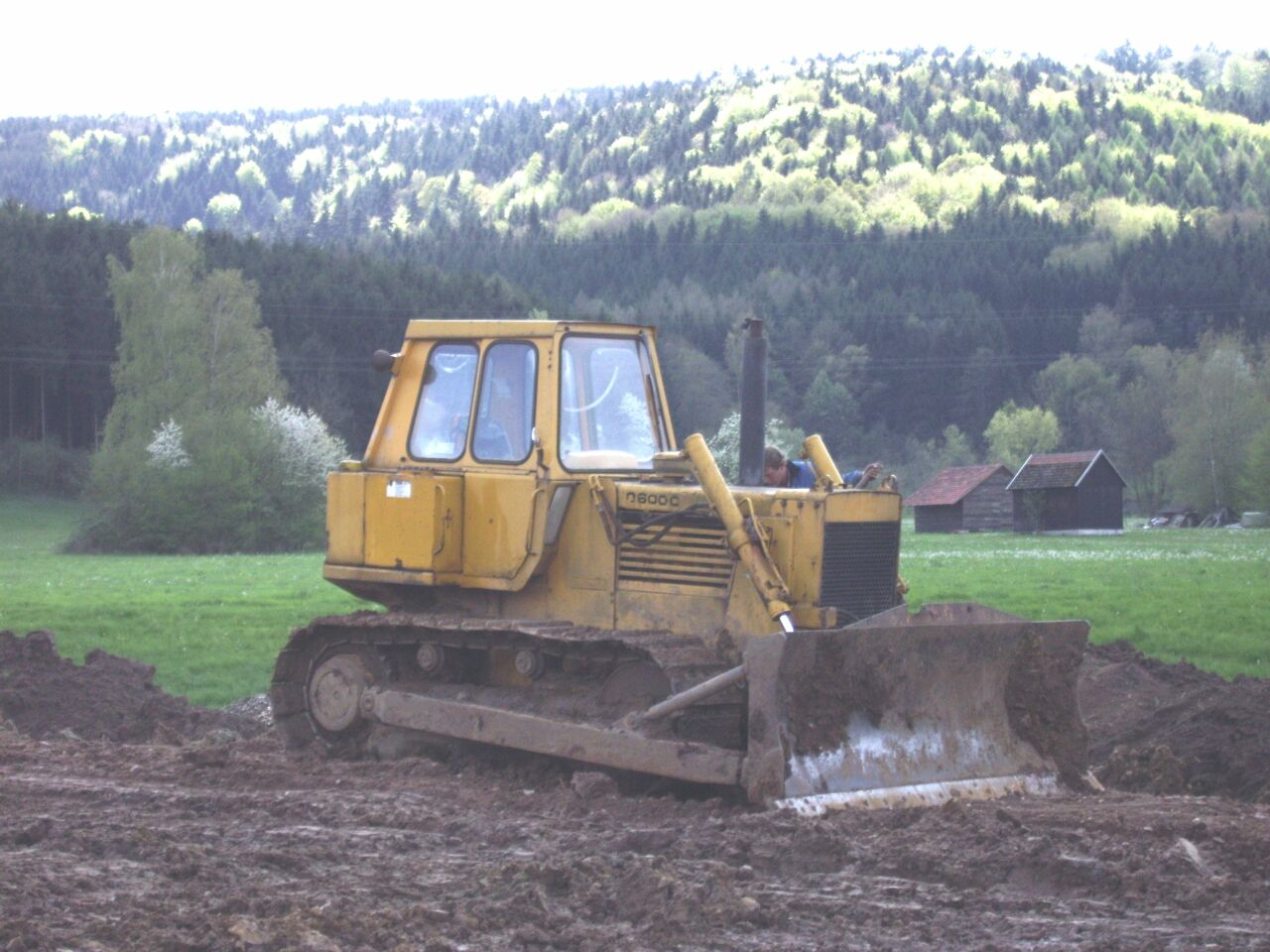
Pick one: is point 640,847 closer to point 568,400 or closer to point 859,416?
point 568,400

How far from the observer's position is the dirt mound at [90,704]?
14242mm

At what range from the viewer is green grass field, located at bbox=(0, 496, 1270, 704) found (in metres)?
20.4

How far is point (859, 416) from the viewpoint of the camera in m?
100

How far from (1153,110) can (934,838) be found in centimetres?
19259

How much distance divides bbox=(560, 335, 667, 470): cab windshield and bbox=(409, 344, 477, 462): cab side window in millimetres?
776

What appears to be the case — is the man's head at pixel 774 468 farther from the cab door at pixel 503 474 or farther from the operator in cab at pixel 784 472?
the cab door at pixel 503 474

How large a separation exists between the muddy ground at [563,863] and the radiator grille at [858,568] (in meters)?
1.58

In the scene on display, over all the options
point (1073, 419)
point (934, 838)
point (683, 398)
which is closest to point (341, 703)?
point (934, 838)

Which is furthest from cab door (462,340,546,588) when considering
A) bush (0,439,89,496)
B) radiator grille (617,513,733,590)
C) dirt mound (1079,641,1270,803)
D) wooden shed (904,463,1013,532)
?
bush (0,439,89,496)

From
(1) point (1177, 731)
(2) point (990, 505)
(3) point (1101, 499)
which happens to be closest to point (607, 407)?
(1) point (1177, 731)

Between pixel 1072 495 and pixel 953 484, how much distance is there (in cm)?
715

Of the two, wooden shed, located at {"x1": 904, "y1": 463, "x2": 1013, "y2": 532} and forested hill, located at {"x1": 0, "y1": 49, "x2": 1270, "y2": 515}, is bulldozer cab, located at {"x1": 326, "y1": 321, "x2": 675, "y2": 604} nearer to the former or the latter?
forested hill, located at {"x1": 0, "y1": 49, "x2": 1270, "y2": 515}

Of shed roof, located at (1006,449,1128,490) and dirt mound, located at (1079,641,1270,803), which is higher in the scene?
shed roof, located at (1006,449,1128,490)

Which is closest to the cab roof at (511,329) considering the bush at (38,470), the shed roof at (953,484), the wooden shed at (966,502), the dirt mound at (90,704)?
the dirt mound at (90,704)
